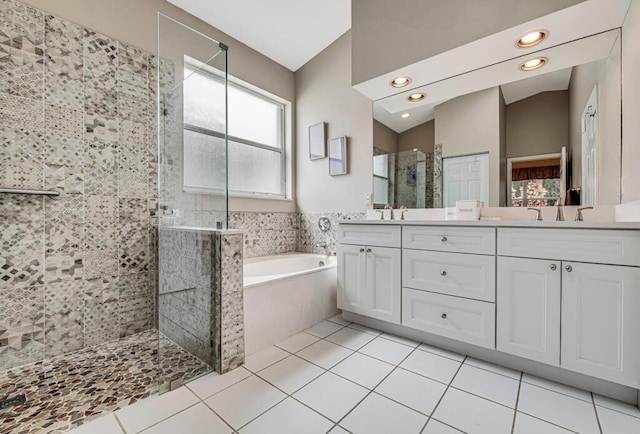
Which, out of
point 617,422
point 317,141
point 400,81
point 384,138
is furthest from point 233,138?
point 617,422

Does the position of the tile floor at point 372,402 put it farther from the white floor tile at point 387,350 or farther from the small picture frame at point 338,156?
the small picture frame at point 338,156

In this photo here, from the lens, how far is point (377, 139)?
2762 millimetres

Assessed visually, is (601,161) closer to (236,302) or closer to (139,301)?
(236,302)

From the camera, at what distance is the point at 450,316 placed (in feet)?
5.77

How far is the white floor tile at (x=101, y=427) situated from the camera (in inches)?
45.5

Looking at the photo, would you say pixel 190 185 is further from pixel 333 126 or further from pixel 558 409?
pixel 558 409

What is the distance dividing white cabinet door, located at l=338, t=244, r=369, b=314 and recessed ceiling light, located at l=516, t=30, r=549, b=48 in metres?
1.70

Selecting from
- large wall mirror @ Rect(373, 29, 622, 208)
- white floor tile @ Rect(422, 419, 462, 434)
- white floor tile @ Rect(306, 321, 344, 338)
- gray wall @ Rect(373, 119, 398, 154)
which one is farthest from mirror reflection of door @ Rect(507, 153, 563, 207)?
white floor tile @ Rect(306, 321, 344, 338)

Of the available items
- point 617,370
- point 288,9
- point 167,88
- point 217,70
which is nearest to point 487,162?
point 617,370

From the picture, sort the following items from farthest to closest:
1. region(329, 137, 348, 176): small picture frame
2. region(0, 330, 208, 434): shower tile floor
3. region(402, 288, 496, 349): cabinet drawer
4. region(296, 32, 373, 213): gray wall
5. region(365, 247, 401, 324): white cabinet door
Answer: region(329, 137, 348, 176): small picture frame → region(296, 32, 373, 213): gray wall → region(365, 247, 401, 324): white cabinet door → region(402, 288, 496, 349): cabinet drawer → region(0, 330, 208, 434): shower tile floor

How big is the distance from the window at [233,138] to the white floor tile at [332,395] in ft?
3.98

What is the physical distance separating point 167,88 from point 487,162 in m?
2.38

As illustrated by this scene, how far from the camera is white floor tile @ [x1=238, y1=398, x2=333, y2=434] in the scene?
1.16 m

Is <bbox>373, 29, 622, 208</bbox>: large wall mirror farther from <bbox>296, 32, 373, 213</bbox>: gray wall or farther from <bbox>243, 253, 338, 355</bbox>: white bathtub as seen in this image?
<bbox>243, 253, 338, 355</bbox>: white bathtub
